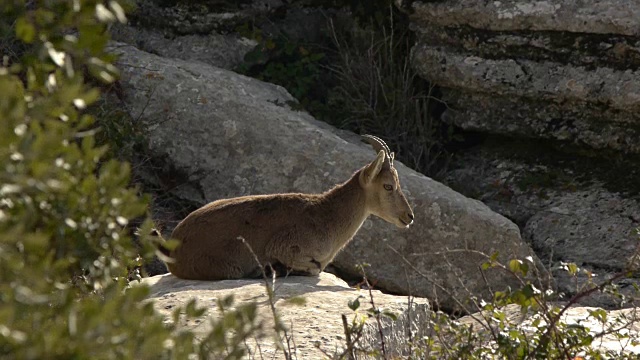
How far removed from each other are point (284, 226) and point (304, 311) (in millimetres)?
2026

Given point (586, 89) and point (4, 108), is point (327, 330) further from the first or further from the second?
point (586, 89)

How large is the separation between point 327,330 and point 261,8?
23.6 ft

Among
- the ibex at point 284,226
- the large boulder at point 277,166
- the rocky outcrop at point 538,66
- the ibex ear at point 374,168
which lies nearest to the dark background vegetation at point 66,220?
the ibex at point 284,226

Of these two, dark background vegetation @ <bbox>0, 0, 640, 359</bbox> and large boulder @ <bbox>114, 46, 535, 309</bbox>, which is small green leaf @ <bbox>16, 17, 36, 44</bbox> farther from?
large boulder @ <bbox>114, 46, 535, 309</bbox>

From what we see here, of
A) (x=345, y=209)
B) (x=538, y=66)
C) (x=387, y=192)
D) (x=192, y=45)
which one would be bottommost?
(x=192, y=45)

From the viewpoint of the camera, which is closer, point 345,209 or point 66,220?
point 66,220

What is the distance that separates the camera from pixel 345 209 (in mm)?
9383

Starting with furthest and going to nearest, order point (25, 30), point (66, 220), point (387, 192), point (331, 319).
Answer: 1. point (387, 192)
2. point (331, 319)
3. point (66, 220)
4. point (25, 30)

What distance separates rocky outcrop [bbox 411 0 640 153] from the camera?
424 inches

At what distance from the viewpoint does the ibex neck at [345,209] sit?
9.29 meters

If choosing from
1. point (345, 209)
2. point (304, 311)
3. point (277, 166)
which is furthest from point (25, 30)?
point (277, 166)

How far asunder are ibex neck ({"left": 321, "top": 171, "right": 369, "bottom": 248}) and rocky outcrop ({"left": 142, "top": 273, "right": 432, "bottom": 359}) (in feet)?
2.92

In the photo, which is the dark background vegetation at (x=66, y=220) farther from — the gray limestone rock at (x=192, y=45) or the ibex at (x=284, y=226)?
Answer: the gray limestone rock at (x=192, y=45)

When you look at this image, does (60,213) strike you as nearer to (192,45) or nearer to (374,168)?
(374,168)
